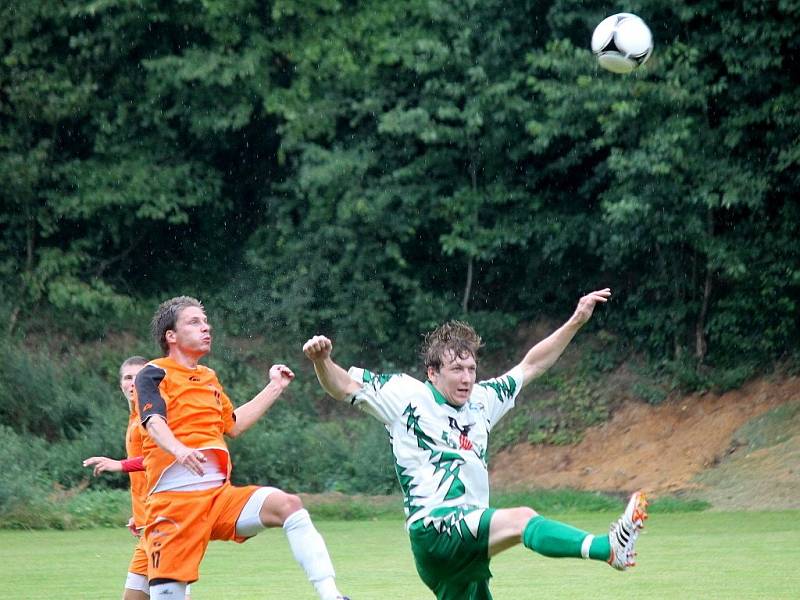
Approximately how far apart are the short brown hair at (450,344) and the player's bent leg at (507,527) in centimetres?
78

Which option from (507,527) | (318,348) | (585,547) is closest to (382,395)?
(318,348)

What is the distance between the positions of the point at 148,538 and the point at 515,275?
671 inches

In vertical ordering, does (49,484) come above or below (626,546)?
above

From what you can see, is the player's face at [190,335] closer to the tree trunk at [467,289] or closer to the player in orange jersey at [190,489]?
the player in orange jersey at [190,489]

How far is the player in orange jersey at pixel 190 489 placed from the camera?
6254 mm

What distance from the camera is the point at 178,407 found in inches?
257

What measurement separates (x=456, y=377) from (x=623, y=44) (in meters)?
7.80

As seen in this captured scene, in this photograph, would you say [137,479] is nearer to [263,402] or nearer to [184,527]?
[263,402]

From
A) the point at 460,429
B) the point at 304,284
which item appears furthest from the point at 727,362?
the point at 460,429

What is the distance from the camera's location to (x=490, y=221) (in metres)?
22.2

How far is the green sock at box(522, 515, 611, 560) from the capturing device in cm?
522

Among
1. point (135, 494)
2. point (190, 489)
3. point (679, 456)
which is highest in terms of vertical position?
point (679, 456)

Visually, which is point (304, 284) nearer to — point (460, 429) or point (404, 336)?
point (404, 336)

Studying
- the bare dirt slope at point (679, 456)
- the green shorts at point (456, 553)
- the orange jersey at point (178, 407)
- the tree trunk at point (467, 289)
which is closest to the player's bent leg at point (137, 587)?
the orange jersey at point (178, 407)
